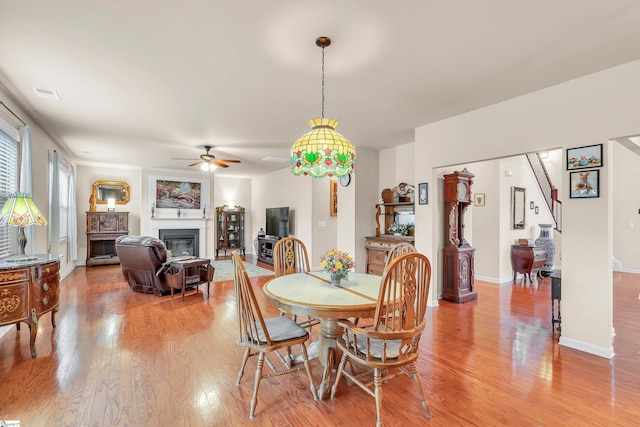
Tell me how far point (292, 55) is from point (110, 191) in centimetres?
773

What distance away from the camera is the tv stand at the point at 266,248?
8128 millimetres

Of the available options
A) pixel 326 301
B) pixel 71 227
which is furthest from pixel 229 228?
pixel 326 301

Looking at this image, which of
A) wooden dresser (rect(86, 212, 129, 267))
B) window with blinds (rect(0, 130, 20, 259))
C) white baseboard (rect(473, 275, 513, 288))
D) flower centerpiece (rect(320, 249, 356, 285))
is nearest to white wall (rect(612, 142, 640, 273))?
white baseboard (rect(473, 275, 513, 288))

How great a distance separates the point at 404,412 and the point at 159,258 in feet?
13.7

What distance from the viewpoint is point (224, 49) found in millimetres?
2500

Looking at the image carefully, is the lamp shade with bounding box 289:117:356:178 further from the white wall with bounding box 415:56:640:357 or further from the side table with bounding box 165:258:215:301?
the side table with bounding box 165:258:215:301

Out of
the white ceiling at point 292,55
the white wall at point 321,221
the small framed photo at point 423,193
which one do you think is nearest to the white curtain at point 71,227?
the white ceiling at point 292,55

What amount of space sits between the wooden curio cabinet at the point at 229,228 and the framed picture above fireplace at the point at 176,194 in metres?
0.65

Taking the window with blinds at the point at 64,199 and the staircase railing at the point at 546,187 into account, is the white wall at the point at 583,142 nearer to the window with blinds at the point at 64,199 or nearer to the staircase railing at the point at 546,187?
the staircase railing at the point at 546,187

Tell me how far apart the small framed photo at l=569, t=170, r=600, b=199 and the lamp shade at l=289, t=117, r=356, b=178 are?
2.29 m

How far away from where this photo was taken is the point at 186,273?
481 centimetres

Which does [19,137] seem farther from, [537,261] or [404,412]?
[537,261]

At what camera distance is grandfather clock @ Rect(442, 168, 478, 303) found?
4578 mm

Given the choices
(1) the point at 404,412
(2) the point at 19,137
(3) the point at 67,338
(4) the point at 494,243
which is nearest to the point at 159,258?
(3) the point at 67,338
